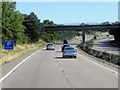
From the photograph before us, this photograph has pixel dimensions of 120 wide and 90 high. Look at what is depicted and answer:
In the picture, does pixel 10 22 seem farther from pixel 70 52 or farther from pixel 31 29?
pixel 31 29

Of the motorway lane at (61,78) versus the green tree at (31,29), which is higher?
the green tree at (31,29)

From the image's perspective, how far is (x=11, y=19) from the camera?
8569 centimetres

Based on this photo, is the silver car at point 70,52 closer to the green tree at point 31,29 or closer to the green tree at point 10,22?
the green tree at point 10,22

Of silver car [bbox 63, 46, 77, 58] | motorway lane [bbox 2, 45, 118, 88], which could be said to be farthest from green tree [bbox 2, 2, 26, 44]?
motorway lane [bbox 2, 45, 118, 88]

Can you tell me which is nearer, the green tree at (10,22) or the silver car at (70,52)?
the silver car at (70,52)

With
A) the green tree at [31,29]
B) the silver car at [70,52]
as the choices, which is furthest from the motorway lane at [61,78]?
the green tree at [31,29]

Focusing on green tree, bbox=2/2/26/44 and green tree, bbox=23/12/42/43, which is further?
green tree, bbox=23/12/42/43

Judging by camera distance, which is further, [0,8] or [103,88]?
[0,8]

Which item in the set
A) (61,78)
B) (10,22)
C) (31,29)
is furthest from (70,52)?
(31,29)

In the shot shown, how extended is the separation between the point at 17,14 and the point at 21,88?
72.5 meters

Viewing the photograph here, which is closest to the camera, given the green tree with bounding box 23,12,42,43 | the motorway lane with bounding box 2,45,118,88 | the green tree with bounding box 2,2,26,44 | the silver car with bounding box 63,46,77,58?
the motorway lane with bounding box 2,45,118,88

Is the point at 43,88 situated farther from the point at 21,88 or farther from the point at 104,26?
the point at 104,26

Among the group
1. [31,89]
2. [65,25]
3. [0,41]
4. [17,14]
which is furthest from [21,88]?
[65,25]

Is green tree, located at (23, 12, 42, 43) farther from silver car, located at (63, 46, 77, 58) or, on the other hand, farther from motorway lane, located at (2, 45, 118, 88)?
motorway lane, located at (2, 45, 118, 88)
